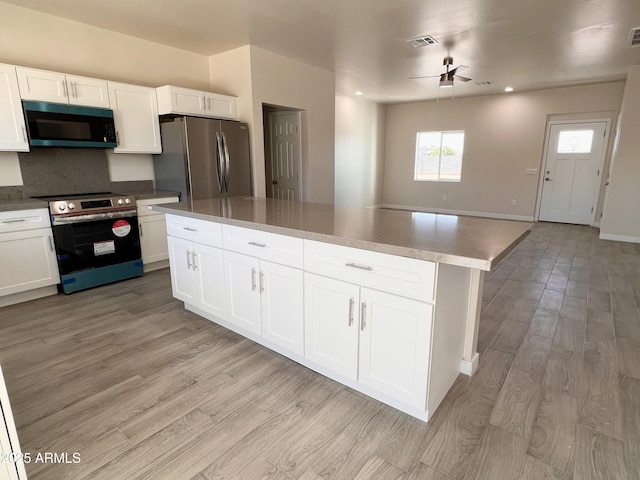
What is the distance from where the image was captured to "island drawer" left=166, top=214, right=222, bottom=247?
2475mm

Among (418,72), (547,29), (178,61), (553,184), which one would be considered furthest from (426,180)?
(178,61)

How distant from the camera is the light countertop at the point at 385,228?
1.43 metres

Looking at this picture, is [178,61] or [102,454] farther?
[178,61]

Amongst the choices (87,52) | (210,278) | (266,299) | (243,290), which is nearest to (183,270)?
(210,278)

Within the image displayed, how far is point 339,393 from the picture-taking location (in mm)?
1967

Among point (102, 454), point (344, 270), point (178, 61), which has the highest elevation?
point (178, 61)

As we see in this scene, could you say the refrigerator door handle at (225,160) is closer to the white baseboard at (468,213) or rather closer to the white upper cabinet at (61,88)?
the white upper cabinet at (61,88)

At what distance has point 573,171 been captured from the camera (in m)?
6.99

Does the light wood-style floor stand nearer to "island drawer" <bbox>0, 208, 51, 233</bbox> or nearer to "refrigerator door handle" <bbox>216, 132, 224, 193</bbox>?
"island drawer" <bbox>0, 208, 51, 233</bbox>

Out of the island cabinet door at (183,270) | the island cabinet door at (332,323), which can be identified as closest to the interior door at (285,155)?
the island cabinet door at (183,270)

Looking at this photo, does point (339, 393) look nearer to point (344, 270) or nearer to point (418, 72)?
point (344, 270)

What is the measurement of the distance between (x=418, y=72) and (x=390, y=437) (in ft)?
18.1

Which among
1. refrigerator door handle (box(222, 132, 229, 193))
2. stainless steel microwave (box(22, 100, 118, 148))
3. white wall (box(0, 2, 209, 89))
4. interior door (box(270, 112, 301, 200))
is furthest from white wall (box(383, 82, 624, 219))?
stainless steel microwave (box(22, 100, 118, 148))

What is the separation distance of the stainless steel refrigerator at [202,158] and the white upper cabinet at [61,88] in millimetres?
705
